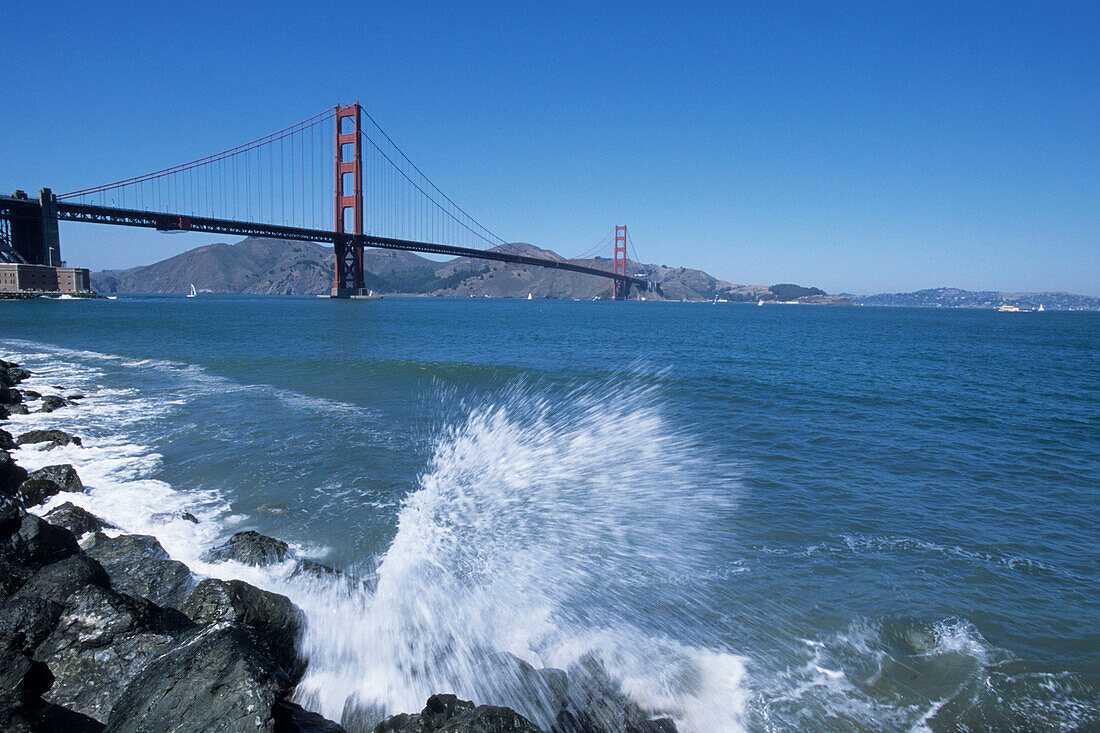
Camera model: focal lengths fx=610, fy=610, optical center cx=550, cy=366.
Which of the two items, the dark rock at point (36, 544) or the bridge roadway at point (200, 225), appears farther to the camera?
the bridge roadway at point (200, 225)

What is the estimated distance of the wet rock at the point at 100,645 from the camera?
8.78ft

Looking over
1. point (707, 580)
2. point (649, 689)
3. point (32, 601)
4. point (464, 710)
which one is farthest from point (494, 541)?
point (32, 601)

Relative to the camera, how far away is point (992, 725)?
2.99 meters

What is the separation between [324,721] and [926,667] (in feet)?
10.5

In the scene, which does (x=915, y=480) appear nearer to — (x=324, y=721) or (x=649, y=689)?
(x=649, y=689)

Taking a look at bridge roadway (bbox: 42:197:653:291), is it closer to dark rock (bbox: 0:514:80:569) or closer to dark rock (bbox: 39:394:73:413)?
dark rock (bbox: 39:394:73:413)

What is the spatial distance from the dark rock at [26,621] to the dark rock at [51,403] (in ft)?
27.8

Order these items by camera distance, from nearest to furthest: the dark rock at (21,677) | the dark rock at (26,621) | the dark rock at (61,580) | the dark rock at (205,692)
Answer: the dark rock at (205,692)
the dark rock at (21,677)
the dark rock at (26,621)
the dark rock at (61,580)

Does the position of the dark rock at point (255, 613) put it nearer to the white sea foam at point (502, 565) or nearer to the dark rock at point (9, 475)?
the white sea foam at point (502, 565)

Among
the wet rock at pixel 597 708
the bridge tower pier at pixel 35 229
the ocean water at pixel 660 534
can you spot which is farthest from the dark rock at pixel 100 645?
the bridge tower pier at pixel 35 229

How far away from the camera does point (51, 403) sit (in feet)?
32.4

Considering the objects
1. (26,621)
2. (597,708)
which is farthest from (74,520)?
(597,708)

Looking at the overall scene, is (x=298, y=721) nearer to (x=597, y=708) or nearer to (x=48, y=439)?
(x=597, y=708)

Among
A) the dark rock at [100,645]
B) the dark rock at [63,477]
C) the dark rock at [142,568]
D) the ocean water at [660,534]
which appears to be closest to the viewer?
the dark rock at [100,645]
